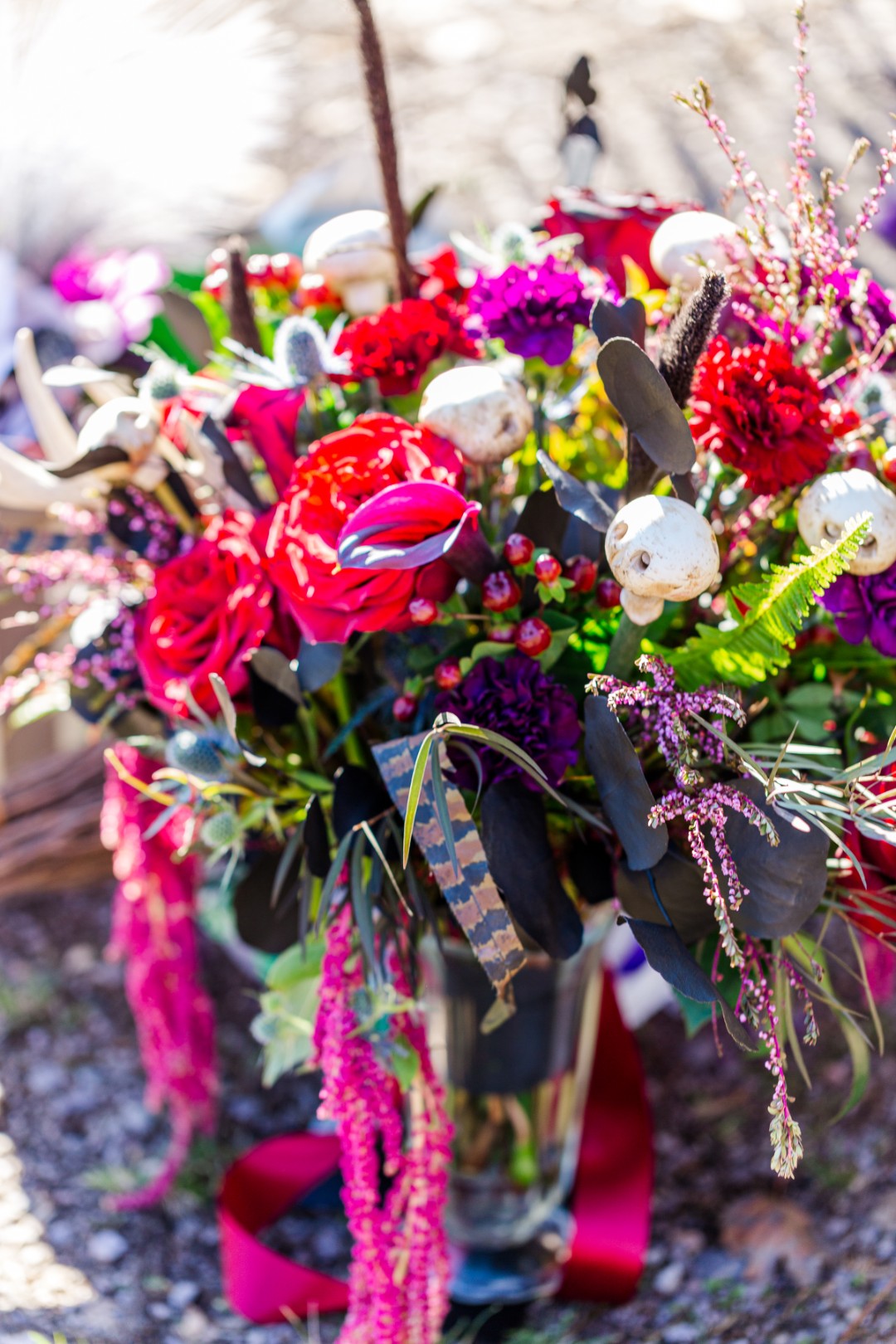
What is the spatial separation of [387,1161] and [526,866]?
188 millimetres

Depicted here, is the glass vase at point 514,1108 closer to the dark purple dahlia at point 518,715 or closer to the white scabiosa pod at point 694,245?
the dark purple dahlia at point 518,715

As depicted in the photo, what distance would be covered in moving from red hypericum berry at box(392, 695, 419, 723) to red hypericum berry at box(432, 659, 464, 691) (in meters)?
0.03

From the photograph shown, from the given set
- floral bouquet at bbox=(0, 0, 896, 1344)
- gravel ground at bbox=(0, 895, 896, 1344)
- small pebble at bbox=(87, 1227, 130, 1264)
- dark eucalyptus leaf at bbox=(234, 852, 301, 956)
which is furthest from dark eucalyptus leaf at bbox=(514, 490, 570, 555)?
small pebble at bbox=(87, 1227, 130, 1264)

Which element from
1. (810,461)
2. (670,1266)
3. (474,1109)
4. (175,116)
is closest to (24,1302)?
(474,1109)

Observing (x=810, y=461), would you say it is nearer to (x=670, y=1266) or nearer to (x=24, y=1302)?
(x=670, y=1266)

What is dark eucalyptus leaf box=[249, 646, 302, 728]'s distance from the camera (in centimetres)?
53

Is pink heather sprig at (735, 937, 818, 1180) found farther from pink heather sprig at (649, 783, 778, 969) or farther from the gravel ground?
the gravel ground

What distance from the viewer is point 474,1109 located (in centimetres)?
72

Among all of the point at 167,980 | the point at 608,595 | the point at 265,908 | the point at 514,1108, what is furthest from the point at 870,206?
the point at 167,980

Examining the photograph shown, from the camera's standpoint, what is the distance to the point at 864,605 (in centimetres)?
49

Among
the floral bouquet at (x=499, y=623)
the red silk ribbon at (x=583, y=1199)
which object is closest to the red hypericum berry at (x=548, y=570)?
the floral bouquet at (x=499, y=623)

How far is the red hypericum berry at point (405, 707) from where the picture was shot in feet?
1.77

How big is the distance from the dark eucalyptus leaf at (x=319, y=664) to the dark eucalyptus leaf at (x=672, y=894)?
158mm

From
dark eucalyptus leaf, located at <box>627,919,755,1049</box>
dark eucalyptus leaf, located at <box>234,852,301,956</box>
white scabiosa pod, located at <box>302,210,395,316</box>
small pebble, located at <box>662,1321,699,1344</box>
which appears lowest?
small pebble, located at <box>662,1321,699,1344</box>
